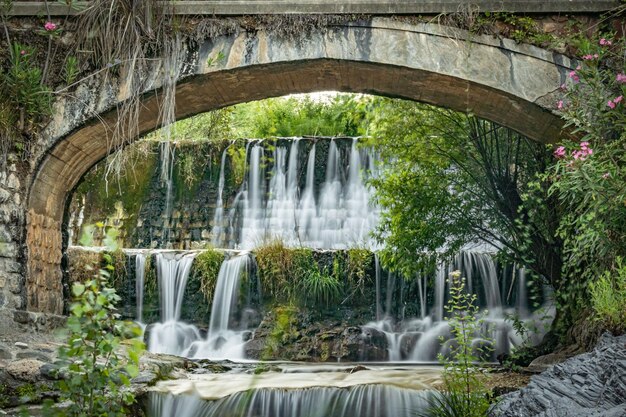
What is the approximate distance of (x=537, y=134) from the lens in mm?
6332

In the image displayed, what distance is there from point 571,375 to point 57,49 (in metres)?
4.49

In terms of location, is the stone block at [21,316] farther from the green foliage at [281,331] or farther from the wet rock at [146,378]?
the green foliage at [281,331]

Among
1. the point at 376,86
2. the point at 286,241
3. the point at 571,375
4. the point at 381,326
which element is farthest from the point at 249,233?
the point at 571,375

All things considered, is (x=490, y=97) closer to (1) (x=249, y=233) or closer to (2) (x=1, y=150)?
(2) (x=1, y=150)

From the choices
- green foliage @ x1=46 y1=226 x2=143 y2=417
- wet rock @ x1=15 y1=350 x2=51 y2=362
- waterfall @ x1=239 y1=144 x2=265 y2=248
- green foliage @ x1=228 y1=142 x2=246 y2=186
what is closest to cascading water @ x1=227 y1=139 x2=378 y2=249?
waterfall @ x1=239 y1=144 x2=265 y2=248

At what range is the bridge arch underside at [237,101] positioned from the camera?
602 cm

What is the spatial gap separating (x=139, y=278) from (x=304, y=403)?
4731 millimetres

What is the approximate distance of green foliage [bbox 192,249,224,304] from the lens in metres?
9.84

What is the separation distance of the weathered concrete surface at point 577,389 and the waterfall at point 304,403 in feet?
4.35

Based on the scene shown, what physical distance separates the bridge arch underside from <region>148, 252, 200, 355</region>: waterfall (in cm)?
306

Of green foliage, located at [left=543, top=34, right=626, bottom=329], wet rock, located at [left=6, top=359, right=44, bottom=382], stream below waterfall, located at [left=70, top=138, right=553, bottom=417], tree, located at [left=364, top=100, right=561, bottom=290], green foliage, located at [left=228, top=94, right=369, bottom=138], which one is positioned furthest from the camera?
green foliage, located at [left=228, top=94, right=369, bottom=138]

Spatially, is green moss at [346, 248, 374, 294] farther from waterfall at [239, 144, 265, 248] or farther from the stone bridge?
the stone bridge

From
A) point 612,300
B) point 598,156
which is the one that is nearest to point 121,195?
point 598,156

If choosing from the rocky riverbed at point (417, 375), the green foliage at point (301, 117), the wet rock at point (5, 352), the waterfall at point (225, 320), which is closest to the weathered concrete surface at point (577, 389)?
the rocky riverbed at point (417, 375)
